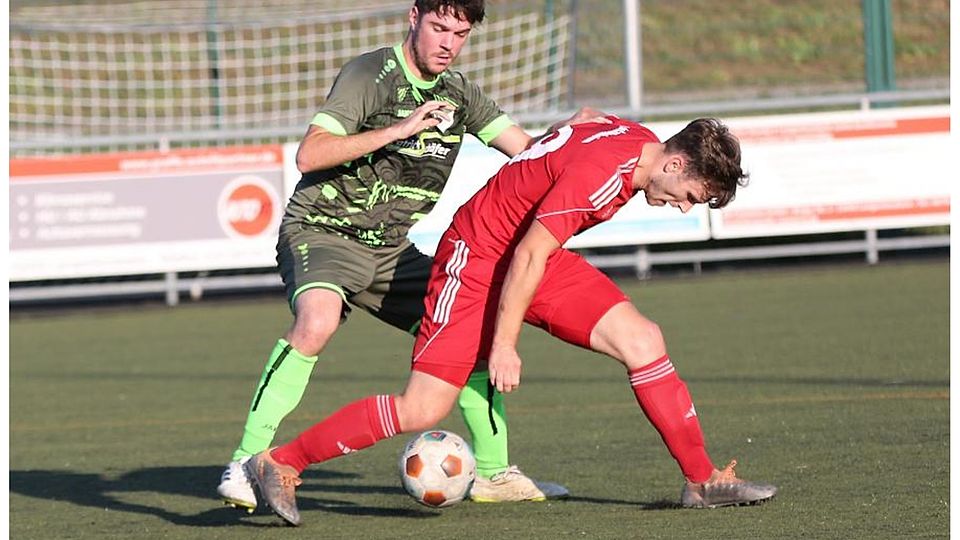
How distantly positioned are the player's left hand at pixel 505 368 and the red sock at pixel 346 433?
561mm

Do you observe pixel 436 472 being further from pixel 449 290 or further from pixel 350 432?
pixel 449 290

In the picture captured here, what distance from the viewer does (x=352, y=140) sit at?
5.97 m

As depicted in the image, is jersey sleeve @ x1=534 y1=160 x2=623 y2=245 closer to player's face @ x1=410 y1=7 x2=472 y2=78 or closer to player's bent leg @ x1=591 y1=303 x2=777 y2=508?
player's bent leg @ x1=591 y1=303 x2=777 y2=508

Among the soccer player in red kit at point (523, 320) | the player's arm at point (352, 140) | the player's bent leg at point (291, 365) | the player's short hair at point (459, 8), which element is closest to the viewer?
the soccer player in red kit at point (523, 320)

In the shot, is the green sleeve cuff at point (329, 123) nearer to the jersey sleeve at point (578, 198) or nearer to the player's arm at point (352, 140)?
the player's arm at point (352, 140)

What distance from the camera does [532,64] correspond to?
19.0 meters

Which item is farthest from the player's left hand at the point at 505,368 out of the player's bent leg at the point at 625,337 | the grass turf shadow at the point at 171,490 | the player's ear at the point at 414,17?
the player's ear at the point at 414,17

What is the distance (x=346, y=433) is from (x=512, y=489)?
2.85ft

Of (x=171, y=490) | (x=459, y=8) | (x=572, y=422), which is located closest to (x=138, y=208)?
(x=572, y=422)

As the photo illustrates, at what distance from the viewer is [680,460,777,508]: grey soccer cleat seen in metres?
5.83

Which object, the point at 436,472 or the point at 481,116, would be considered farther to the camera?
the point at 481,116

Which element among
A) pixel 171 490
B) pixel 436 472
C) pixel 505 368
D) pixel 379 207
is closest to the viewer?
pixel 505 368

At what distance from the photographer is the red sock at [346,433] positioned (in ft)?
19.0

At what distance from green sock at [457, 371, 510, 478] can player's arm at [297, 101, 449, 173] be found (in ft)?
3.49
